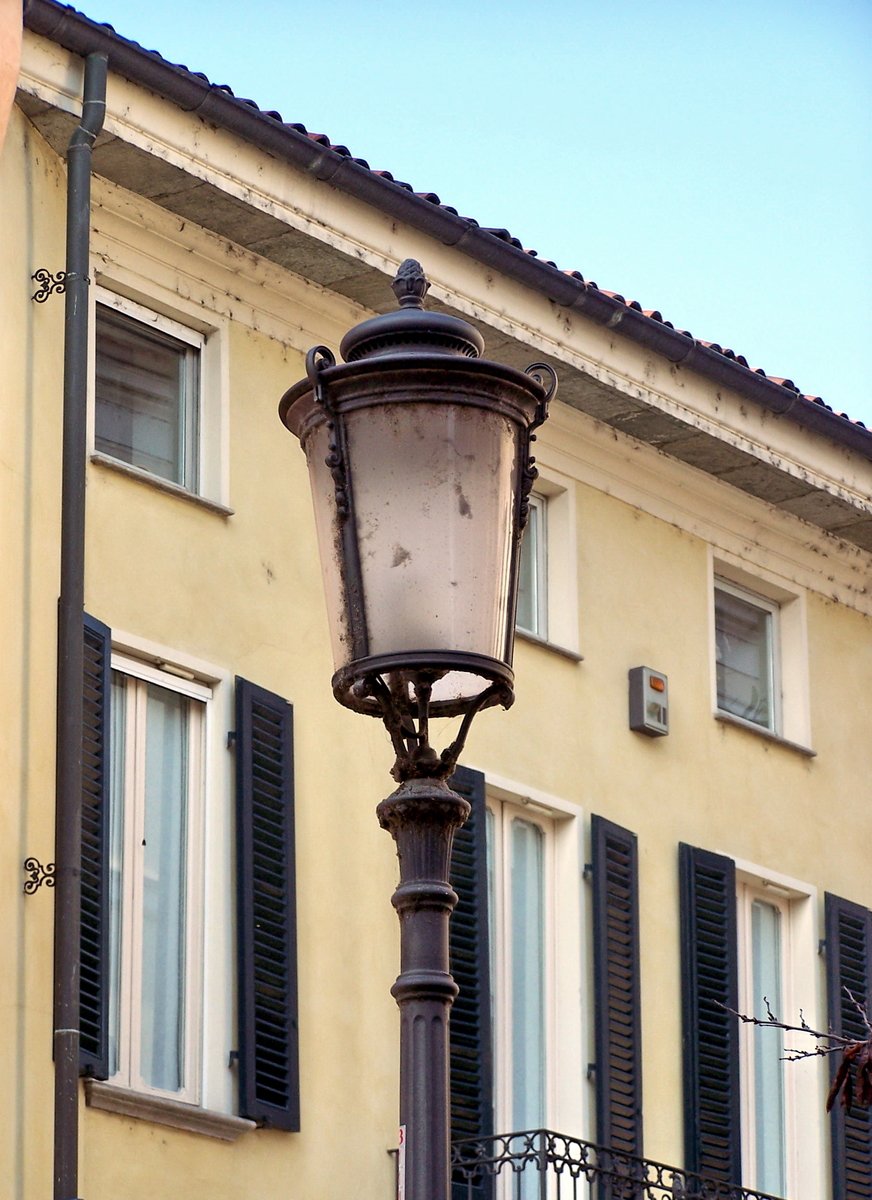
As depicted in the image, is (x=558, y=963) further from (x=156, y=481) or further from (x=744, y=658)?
(x=156, y=481)

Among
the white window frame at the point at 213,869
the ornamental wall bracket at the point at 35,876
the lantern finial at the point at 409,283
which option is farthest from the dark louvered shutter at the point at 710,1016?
the lantern finial at the point at 409,283

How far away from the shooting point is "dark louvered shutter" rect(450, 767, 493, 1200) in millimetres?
13961

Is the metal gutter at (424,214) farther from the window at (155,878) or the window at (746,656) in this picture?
the window at (155,878)

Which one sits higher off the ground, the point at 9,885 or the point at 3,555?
the point at 3,555

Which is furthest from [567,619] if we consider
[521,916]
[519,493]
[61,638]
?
[519,493]

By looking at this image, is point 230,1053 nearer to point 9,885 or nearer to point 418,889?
point 9,885

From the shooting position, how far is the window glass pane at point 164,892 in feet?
41.4

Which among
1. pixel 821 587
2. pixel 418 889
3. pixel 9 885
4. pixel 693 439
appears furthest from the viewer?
pixel 821 587

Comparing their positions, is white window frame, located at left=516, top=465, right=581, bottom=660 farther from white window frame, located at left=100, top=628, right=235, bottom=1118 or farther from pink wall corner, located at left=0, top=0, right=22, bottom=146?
pink wall corner, located at left=0, top=0, right=22, bottom=146

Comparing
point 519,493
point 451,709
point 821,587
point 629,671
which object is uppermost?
point 821,587

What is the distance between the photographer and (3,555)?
12.1m

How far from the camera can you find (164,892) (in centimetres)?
1284

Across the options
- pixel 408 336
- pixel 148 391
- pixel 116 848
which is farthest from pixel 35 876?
pixel 408 336

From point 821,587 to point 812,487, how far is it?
995 mm
